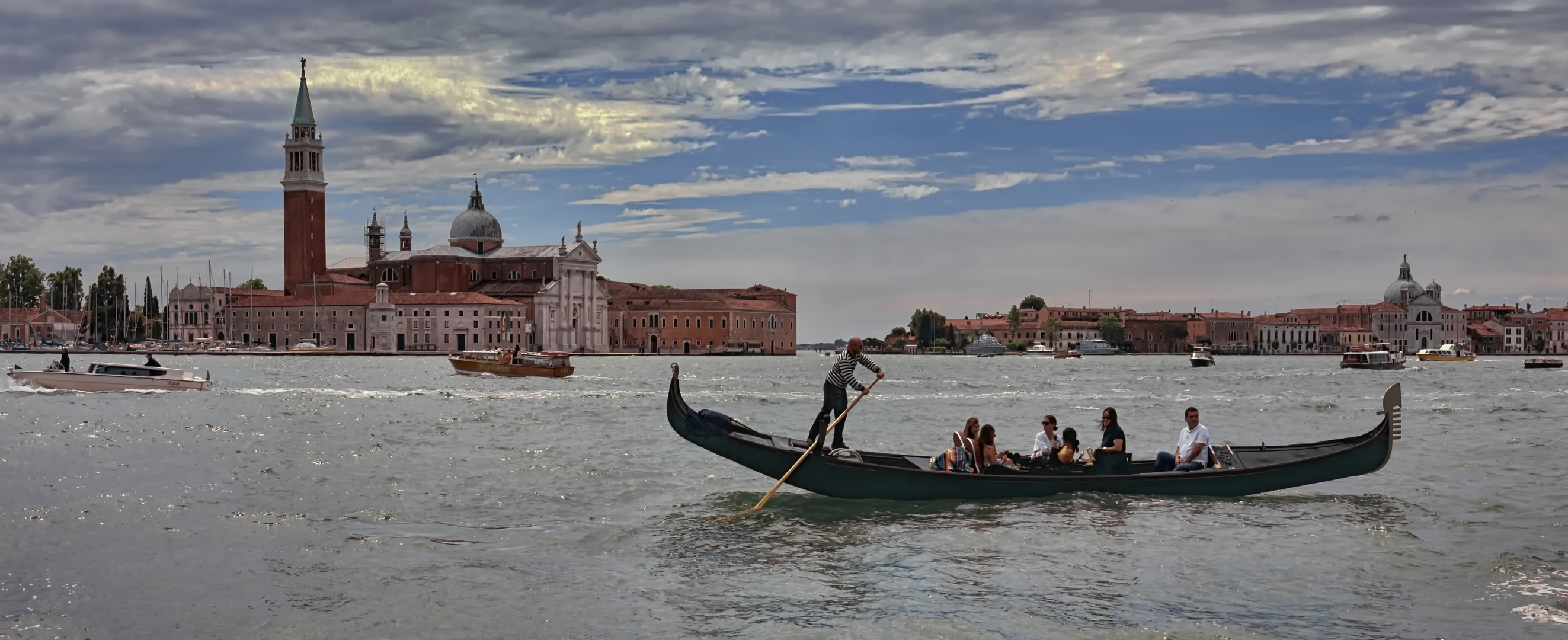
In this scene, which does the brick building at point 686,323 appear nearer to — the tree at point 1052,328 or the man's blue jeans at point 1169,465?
the tree at point 1052,328

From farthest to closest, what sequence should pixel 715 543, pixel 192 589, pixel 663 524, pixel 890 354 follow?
pixel 890 354
pixel 663 524
pixel 715 543
pixel 192 589

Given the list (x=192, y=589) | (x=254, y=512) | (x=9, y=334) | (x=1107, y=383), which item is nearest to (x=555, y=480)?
(x=254, y=512)

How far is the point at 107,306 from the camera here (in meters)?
106

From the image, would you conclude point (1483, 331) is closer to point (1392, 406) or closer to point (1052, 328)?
point (1052, 328)

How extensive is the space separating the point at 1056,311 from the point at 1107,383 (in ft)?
313

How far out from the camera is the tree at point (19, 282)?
358 feet

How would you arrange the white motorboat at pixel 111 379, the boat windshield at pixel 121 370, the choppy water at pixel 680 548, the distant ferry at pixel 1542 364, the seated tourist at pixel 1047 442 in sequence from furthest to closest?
the distant ferry at pixel 1542 364
the boat windshield at pixel 121 370
the white motorboat at pixel 111 379
the seated tourist at pixel 1047 442
the choppy water at pixel 680 548

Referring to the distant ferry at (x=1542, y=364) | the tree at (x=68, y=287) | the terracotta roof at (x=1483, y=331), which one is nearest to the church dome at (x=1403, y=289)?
the terracotta roof at (x=1483, y=331)

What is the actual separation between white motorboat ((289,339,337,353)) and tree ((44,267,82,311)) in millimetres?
24760

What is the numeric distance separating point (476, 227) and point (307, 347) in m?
16.8

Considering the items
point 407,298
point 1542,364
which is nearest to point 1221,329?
point 1542,364

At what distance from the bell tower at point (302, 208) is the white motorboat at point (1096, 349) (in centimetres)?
6587

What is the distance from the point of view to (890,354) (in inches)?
5364

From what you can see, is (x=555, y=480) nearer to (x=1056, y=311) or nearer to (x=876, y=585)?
(x=876, y=585)
